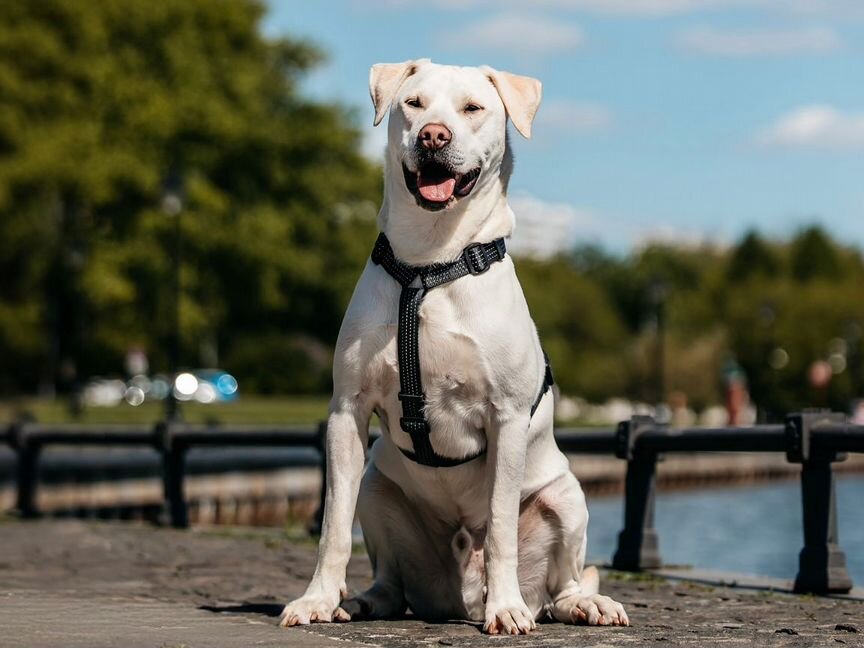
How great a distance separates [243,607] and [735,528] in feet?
95.7

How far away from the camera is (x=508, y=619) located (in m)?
6.65

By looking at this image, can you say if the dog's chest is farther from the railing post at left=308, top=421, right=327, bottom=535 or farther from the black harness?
the railing post at left=308, top=421, right=327, bottom=535

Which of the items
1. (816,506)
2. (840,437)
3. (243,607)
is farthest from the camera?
(816,506)

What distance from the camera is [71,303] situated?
54.2 m

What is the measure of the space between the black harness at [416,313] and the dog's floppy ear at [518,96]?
485 mm

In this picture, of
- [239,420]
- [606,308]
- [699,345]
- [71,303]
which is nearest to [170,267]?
[71,303]

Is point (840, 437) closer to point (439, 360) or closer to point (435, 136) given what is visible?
point (439, 360)

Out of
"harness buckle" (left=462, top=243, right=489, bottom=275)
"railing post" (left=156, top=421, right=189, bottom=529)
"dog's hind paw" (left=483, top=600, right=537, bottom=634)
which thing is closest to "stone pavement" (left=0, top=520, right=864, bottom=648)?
"dog's hind paw" (left=483, top=600, right=537, bottom=634)

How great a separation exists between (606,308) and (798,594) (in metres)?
113

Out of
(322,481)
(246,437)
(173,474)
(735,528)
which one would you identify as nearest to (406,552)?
(322,481)

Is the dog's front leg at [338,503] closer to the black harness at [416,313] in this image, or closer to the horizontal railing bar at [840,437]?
the black harness at [416,313]

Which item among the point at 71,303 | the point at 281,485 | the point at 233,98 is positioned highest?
the point at 233,98

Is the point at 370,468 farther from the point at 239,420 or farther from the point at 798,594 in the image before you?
the point at 239,420

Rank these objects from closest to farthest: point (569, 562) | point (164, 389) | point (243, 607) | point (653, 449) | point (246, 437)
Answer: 1. point (569, 562)
2. point (243, 607)
3. point (653, 449)
4. point (246, 437)
5. point (164, 389)
